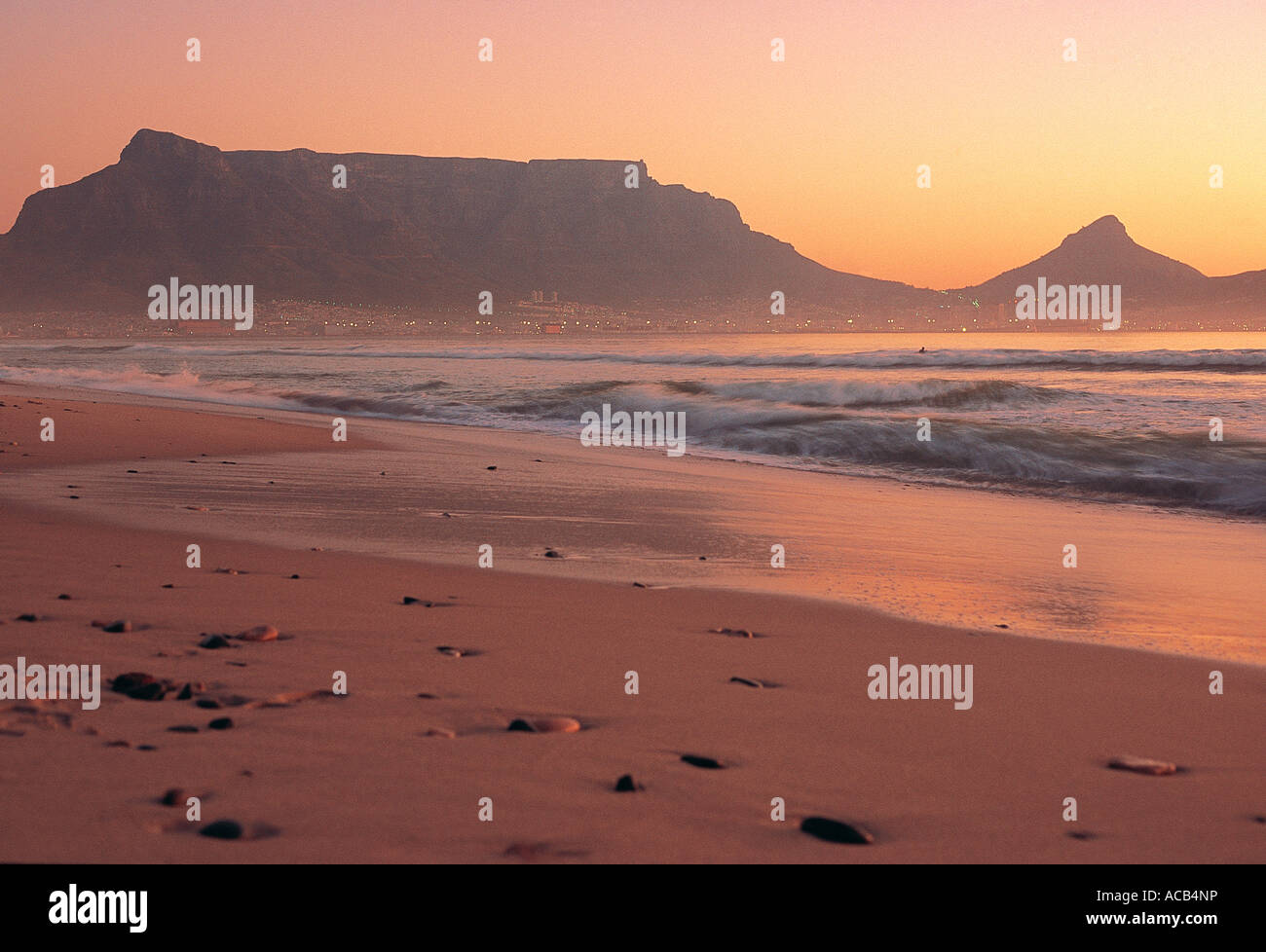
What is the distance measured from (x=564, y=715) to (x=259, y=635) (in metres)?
1.82

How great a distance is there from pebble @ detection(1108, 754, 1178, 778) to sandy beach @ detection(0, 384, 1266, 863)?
0.12 feet

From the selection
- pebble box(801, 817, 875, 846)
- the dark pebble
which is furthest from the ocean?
the dark pebble

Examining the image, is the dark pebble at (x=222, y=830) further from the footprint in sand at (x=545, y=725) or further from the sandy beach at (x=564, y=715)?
the footprint in sand at (x=545, y=725)

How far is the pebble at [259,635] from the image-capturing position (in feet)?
16.7

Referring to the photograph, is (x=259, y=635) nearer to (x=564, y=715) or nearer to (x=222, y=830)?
(x=564, y=715)

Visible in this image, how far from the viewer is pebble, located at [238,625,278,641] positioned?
5102 mm

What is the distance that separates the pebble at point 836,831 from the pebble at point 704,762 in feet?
1.65

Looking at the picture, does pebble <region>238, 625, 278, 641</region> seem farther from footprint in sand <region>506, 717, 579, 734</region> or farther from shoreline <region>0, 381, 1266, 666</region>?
shoreline <region>0, 381, 1266, 666</region>

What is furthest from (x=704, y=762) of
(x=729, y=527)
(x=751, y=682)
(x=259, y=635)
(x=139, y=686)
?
(x=729, y=527)

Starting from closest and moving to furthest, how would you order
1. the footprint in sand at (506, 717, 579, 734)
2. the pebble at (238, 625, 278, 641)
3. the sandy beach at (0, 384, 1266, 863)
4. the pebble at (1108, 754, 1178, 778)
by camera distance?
the sandy beach at (0, 384, 1266, 863) < the pebble at (1108, 754, 1178, 778) < the footprint in sand at (506, 717, 579, 734) < the pebble at (238, 625, 278, 641)

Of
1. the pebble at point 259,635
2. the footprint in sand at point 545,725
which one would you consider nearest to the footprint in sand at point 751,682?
the footprint in sand at point 545,725

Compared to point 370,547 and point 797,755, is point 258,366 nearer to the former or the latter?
point 370,547

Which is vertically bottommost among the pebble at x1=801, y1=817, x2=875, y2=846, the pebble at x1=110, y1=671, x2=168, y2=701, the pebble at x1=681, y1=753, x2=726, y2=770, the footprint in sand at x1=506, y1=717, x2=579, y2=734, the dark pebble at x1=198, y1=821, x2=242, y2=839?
the pebble at x1=801, y1=817, x2=875, y2=846
